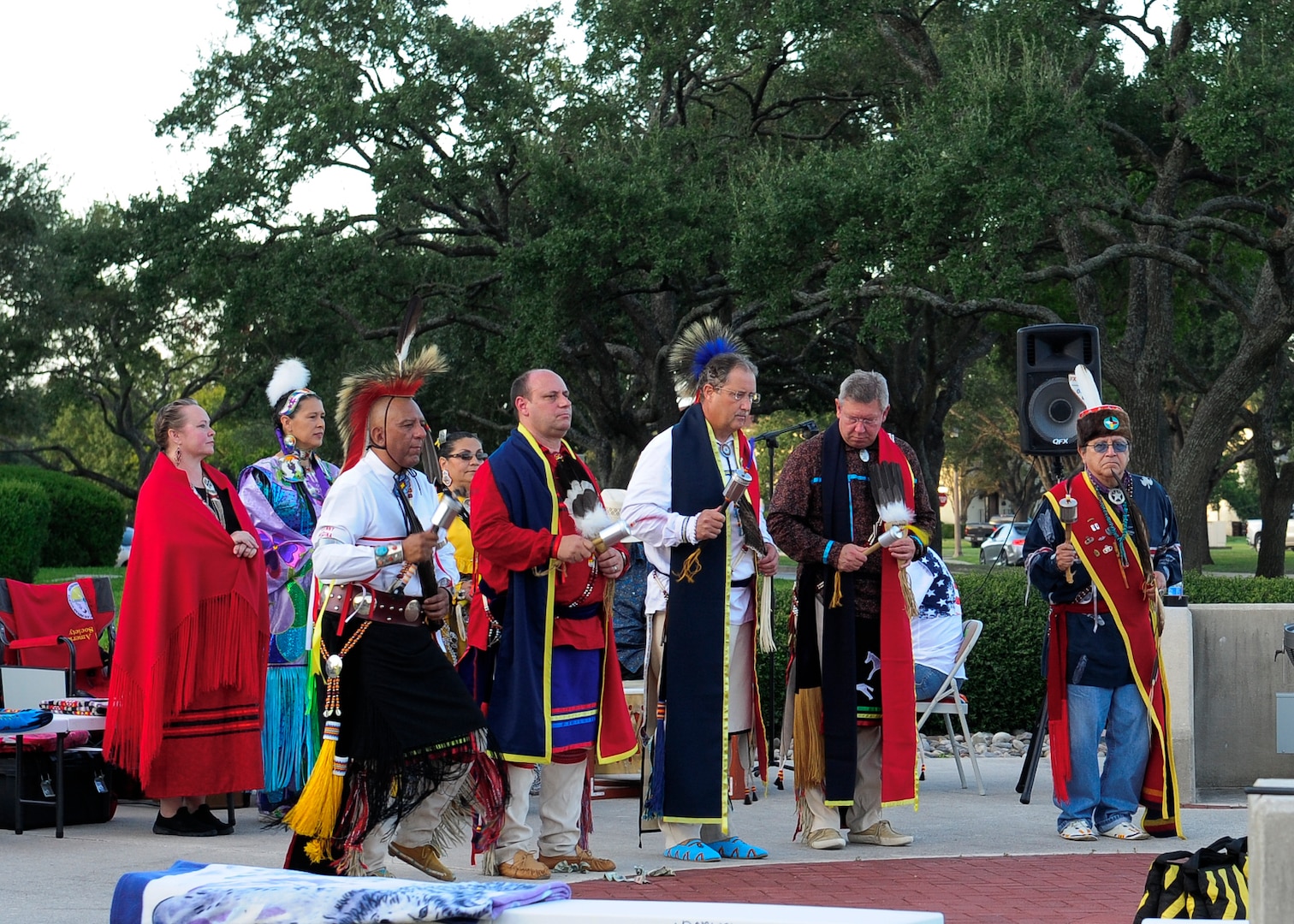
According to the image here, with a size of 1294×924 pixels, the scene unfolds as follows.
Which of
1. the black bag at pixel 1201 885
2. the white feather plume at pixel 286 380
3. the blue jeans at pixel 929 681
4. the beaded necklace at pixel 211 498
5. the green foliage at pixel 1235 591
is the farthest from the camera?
the green foliage at pixel 1235 591

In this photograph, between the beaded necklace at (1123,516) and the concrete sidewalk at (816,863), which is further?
the beaded necklace at (1123,516)

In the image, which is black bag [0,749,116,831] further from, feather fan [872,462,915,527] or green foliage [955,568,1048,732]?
green foliage [955,568,1048,732]

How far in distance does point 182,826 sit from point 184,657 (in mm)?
784

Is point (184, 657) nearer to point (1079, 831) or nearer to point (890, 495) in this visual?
point (890, 495)

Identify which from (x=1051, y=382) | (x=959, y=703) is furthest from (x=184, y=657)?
(x=1051, y=382)

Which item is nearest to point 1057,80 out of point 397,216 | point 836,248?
point 836,248

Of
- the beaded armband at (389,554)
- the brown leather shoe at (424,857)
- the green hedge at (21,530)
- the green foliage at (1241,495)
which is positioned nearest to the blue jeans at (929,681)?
the brown leather shoe at (424,857)

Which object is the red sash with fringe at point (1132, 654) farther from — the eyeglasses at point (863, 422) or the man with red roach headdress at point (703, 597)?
the man with red roach headdress at point (703, 597)

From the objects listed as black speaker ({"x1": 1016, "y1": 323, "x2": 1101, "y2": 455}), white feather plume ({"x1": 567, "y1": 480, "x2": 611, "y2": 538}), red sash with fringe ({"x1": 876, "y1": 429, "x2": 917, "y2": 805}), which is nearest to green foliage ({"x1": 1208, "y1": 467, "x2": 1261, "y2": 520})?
black speaker ({"x1": 1016, "y1": 323, "x2": 1101, "y2": 455})

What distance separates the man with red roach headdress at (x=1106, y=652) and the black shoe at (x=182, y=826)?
3.97m

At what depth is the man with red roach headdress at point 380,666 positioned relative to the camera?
5.18m

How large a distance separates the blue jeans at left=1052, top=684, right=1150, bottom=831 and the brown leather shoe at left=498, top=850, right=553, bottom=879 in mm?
2600

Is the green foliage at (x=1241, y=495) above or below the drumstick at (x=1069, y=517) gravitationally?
above

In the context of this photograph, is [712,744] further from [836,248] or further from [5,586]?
[836,248]
